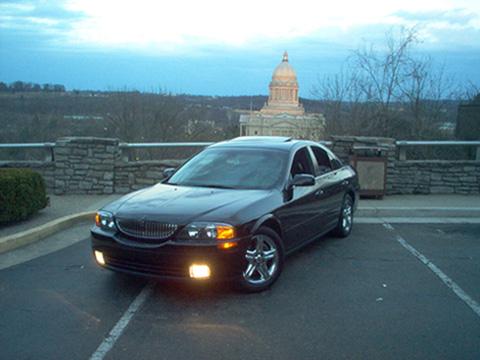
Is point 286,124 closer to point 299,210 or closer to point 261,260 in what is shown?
point 299,210

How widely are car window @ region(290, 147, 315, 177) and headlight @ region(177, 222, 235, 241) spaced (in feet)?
5.58

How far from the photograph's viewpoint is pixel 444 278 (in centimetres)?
584

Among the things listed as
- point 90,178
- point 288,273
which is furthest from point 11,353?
point 90,178

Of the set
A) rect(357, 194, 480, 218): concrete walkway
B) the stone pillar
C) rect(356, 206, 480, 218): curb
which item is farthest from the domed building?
the stone pillar

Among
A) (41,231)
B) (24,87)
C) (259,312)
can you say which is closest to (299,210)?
(259,312)

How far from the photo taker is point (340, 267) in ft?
20.4

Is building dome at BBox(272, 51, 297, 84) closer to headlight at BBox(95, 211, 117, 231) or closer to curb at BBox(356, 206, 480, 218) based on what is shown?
curb at BBox(356, 206, 480, 218)

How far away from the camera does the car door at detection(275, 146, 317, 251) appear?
5797 millimetres

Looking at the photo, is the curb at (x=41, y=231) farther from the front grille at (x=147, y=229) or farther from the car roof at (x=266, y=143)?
the car roof at (x=266, y=143)

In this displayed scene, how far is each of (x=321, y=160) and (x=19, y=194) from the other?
4.44 m

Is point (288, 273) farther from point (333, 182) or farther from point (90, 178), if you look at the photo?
point (90, 178)

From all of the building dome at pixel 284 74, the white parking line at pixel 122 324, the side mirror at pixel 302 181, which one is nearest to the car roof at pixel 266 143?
the side mirror at pixel 302 181

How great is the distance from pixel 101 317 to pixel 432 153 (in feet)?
31.7

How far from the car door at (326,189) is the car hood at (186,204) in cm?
125
